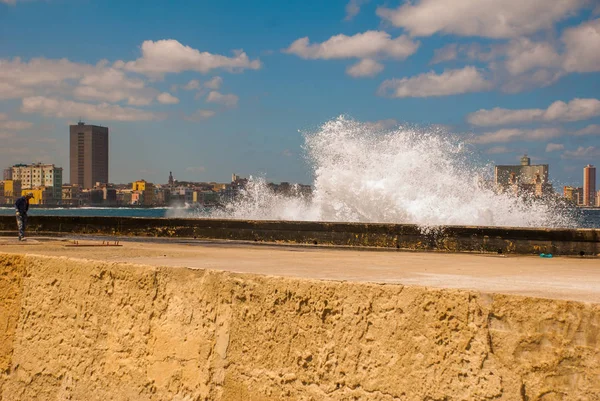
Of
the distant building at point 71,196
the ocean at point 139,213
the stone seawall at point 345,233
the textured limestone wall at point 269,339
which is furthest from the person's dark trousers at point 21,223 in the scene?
the distant building at point 71,196

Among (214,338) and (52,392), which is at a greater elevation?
(214,338)

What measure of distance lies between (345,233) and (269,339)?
26.9 feet

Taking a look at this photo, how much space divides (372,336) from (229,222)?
10.1 m

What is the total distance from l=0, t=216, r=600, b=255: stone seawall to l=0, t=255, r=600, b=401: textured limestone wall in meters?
7.03

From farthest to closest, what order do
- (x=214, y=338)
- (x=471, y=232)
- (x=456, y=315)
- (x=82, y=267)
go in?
(x=471, y=232)
(x=82, y=267)
(x=214, y=338)
(x=456, y=315)

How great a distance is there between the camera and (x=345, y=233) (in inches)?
459

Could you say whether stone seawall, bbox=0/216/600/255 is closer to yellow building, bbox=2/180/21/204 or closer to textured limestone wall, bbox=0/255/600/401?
textured limestone wall, bbox=0/255/600/401

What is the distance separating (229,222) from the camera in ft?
43.0

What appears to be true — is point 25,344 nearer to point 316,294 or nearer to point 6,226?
point 316,294

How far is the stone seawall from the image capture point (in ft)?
31.1

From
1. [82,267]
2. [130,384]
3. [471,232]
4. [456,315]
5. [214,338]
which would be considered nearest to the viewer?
[456,315]

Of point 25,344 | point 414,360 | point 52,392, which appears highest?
point 414,360

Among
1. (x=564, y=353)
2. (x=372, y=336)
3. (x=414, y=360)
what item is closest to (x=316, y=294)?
(x=372, y=336)

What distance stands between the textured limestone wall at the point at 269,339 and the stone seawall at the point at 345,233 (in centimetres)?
703
